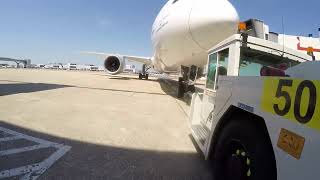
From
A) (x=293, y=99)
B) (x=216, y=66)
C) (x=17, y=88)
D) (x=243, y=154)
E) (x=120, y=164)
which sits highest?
(x=216, y=66)

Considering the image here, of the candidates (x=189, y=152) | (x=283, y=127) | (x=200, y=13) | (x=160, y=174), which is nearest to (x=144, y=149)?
(x=189, y=152)

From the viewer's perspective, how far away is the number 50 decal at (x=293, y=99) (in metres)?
1.78

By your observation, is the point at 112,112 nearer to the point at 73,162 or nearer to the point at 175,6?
the point at 73,162

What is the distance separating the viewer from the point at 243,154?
268 cm

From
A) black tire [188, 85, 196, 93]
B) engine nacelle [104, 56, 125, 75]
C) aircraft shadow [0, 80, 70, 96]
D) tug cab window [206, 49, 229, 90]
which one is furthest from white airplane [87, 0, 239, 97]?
engine nacelle [104, 56, 125, 75]

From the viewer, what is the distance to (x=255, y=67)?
13.4ft

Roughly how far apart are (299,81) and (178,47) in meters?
9.20

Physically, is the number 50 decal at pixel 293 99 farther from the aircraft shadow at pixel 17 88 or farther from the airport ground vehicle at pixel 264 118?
the aircraft shadow at pixel 17 88

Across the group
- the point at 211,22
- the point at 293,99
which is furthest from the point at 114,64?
the point at 293,99

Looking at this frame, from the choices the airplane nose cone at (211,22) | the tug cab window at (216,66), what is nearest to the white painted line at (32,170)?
the tug cab window at (216,66)

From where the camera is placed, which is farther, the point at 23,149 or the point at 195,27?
the point at 195,27

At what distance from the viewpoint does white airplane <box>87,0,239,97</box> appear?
30.0ft

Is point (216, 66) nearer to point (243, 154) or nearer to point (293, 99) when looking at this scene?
point (243, 154)

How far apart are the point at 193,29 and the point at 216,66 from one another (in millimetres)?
4933
